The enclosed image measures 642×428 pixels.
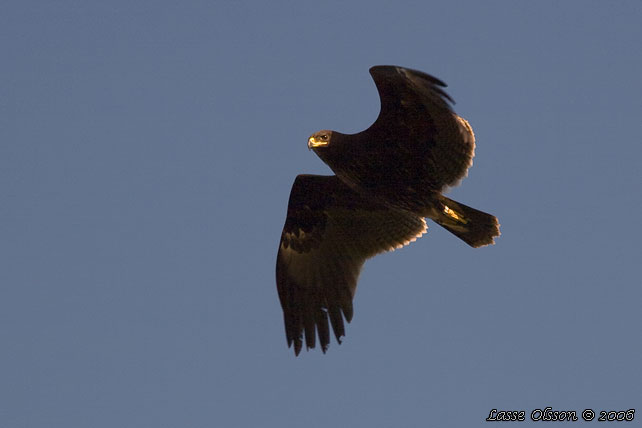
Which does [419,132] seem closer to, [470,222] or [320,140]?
[320,140]

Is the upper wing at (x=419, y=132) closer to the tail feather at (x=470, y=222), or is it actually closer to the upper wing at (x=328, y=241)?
the tail feather at (x=470, y=222)

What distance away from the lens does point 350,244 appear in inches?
443

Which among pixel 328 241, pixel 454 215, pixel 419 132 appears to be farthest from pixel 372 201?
pixel 419 132

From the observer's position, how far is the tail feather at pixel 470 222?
32.8ft

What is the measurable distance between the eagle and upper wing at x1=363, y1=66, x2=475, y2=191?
1 cm

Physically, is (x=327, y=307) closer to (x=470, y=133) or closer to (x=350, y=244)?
(x=350, y=244)

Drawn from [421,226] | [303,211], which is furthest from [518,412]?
[303,211]

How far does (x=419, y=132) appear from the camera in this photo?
9.37m

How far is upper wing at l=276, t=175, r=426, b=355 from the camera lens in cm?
1086

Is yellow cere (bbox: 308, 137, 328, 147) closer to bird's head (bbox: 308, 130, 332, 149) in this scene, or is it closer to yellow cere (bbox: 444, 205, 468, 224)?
bird's head (bbox: 308, 130, 332, 149)

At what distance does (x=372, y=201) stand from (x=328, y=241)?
2.55ft

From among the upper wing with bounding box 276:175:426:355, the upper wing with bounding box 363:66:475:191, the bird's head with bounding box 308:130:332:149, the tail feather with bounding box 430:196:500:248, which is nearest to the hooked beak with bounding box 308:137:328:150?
the bird's head with bounding box 308:130:332:149

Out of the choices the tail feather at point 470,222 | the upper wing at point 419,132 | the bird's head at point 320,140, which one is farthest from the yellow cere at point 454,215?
the bird's head at point 320,140

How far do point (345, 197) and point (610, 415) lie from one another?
406 centimetres
